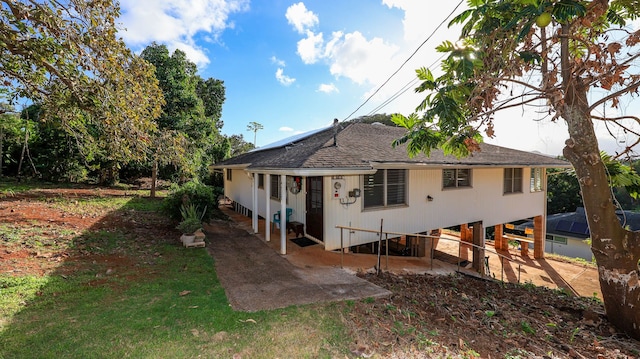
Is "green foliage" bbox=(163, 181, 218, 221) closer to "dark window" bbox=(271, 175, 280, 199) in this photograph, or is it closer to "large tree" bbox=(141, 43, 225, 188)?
"dark window" bbox=(271, 175, 280, 199)

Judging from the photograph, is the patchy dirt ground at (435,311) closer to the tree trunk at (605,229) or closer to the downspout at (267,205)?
the tree trunk at (605,229)

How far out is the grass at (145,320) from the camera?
3301mm

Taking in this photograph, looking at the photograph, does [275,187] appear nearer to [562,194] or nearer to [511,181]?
[511,181]

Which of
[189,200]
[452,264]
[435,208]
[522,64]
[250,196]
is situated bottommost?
[452,264]

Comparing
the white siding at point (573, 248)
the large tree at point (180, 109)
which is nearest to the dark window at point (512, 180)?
the white siding at point (573, 248)

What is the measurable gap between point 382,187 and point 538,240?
9748mm

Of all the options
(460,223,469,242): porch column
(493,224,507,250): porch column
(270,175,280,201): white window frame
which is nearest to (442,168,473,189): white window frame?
(460,223,469,242): porch column

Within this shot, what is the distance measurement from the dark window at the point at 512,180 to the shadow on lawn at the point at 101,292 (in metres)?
12.2

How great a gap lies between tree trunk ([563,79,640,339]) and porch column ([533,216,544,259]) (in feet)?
30.7

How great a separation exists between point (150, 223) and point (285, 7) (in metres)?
8.90

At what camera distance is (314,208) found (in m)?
8.79

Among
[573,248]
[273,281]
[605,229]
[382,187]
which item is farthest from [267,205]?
[573,248]

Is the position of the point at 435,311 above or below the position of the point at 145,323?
below

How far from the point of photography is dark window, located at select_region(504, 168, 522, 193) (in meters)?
12.2
